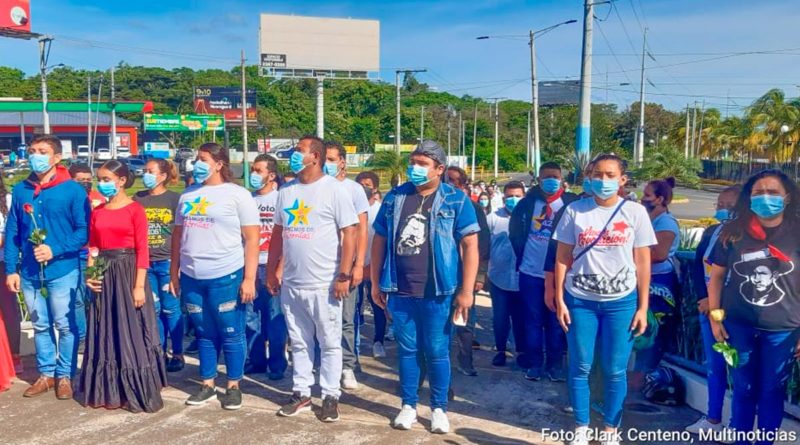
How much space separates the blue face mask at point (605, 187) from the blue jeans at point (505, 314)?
6.47 feet

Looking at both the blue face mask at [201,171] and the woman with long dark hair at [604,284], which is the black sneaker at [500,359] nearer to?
the woman with long dark hair at [604,284]

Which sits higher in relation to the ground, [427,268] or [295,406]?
[427,268]

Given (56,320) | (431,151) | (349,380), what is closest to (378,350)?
(349,380)

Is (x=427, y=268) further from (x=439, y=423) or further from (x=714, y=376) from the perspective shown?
(x=714, y=376)

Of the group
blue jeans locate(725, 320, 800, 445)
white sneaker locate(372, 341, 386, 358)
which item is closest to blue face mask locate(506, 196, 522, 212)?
white sneaker locate(372, 341, 386, 358)

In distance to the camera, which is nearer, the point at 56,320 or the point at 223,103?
the point at 56,320

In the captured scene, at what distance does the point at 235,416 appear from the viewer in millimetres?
5020

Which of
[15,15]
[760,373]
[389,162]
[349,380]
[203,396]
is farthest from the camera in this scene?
[15,15]

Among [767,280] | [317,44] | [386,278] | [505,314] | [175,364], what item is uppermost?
[317,44]

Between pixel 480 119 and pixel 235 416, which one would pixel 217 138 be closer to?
pixel 480 119

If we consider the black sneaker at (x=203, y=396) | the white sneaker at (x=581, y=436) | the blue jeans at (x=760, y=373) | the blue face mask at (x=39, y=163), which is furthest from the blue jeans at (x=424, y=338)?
the blue face mask at (x=39, y=163)

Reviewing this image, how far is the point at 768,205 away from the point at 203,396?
3.86 m

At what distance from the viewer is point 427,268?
4.68m

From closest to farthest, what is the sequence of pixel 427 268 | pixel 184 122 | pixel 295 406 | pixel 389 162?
pixel 427 268 → pixel 295 406 → pixel 389 162 → pixel 184 122
